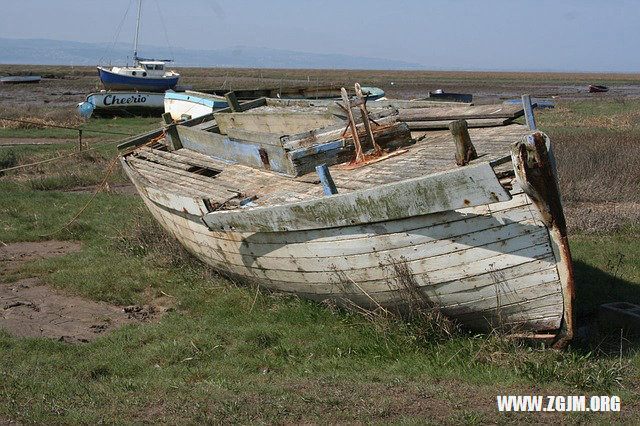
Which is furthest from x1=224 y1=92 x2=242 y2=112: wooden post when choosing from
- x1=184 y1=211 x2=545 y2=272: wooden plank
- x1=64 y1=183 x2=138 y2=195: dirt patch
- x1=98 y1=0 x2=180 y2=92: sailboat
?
x1=98 y1=0 x2=180 y2=92: sailboat

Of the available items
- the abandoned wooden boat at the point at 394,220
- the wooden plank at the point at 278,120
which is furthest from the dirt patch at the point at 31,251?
the wooden plank at the point at 278,120

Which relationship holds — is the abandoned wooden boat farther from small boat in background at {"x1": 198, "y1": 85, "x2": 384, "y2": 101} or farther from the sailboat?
the sailboat

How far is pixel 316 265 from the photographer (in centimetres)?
634

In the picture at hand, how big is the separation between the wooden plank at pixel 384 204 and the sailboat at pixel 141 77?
3330cm

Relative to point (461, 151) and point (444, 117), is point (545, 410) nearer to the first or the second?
point (461, 151)

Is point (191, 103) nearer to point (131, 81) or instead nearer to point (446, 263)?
point (446, 263)

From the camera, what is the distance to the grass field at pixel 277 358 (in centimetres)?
478

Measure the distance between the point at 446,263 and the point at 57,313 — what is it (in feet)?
14.9

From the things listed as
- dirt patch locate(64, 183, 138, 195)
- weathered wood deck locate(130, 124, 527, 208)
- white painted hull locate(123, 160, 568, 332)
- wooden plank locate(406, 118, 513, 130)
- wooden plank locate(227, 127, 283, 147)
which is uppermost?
wooden plank locate(406, 118, 513, 130)

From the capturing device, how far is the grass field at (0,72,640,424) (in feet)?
15.7

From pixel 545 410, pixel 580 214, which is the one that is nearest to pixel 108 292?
pixel 545 410

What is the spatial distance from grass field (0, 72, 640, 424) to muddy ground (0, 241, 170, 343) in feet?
0.69

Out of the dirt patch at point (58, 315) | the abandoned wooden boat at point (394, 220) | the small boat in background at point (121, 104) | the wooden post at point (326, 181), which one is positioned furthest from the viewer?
the small boat in background at point (121, 104)

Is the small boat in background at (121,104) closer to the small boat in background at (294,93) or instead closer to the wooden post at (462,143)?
the small boat in background at (294,93)
